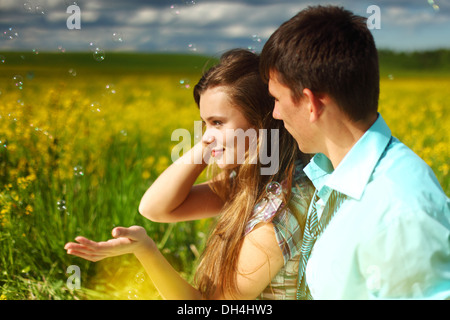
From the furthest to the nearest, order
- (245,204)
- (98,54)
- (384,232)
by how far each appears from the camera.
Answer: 1. (98,54)
2. (245,204)
3. (384,232)

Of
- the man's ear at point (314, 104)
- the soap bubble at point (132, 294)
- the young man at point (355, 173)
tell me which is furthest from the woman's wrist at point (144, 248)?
the soap bubble at point (132, 294)

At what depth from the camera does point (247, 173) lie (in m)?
1.68

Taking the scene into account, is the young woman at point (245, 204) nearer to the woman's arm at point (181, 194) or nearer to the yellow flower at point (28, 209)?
the woman's arm at point (181, 194)

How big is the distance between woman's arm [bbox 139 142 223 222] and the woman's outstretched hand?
39cm

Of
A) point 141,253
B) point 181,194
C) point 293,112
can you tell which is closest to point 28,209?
point 181,194

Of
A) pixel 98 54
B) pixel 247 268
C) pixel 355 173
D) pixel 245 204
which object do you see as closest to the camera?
pixel 355 173

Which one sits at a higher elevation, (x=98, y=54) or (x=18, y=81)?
(x=98, y=54)

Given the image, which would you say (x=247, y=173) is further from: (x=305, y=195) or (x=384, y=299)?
(x=384, y=299)

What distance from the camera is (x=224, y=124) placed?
64.5 inches

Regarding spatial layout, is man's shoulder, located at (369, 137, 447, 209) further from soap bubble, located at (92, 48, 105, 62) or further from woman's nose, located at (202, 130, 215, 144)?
soap bubble, located at (92, 48, 105, 62)

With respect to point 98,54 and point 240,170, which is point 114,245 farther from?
point 98,54

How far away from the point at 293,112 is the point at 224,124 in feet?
1.05
